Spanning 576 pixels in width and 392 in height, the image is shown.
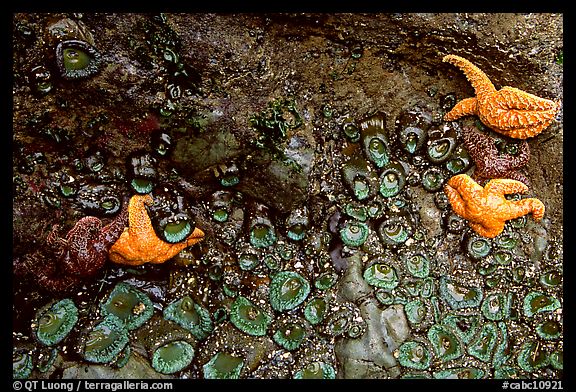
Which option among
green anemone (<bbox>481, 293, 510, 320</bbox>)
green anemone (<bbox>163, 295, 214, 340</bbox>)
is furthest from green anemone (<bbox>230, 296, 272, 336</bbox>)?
green anemone (<bbox>481, 293, 510, 320</bbox>)

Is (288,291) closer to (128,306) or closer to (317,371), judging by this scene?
(317,371)

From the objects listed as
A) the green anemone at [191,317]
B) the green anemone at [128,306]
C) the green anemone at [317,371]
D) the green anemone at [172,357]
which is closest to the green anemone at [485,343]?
the green anemone at [317,371]

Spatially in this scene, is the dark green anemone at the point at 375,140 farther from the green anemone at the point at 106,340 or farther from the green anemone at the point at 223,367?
the green anemone at the point at 106,340

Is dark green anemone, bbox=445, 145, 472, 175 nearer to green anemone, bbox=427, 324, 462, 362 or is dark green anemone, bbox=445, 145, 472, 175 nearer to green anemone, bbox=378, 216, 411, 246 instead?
green anemone, bbox=378, 216, 411, 246

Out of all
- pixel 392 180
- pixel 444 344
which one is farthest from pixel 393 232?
pixel 444 344

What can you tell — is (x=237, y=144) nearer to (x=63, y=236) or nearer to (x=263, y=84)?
(x=263, y=84)

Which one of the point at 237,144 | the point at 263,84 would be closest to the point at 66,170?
the point at 237,144
